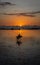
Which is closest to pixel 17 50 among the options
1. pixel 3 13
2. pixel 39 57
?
pixel 39 57

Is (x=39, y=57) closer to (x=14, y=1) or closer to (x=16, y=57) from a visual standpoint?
(x=16, y=57)

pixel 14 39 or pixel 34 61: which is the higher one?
pixel 14 39

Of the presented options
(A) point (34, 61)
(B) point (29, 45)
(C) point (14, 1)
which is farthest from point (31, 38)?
(C) point (14, 1)

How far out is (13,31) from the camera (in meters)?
0.88

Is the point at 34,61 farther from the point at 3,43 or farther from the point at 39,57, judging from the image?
the point at 3,43

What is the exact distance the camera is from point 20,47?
2.95 ft

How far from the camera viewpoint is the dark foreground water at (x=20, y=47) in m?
0.88

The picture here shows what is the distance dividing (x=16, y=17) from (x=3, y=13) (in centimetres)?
9

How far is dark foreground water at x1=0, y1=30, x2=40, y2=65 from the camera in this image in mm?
881

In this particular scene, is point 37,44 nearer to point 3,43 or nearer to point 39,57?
point 39,57

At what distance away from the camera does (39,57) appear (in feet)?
3.00

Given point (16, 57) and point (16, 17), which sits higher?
point (16, 17)

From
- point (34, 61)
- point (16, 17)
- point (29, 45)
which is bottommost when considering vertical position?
point (34, 61)

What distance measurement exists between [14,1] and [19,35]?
8.5 inches
